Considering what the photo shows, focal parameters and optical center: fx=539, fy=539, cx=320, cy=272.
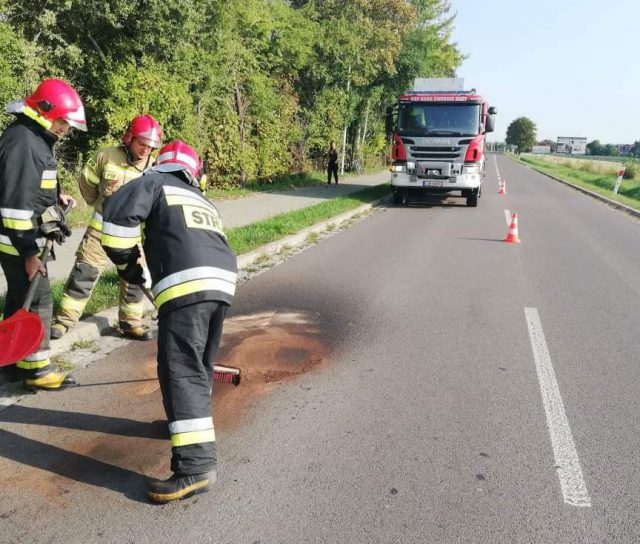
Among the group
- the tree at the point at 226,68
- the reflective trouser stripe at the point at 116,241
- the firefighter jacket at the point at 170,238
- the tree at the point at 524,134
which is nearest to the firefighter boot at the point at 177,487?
the firefighter jacket at the point at 170,238

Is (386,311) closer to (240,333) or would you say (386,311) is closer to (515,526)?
(240,333)

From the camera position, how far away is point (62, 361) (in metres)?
4.42

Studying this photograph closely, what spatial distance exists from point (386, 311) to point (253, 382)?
7.56 ft

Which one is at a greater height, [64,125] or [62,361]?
[64,125]

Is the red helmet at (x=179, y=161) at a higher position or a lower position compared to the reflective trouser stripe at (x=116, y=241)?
higher

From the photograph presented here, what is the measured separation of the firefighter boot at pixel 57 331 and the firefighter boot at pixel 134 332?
52cm

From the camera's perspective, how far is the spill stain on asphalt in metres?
3.01

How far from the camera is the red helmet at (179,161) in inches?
119

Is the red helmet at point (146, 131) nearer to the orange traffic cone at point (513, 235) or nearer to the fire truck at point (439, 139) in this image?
the orange traffic cone at point (513, 235)

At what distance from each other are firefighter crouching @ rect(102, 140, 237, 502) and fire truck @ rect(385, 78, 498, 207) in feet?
42.1

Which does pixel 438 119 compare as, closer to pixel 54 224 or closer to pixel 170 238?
pixel 54 224

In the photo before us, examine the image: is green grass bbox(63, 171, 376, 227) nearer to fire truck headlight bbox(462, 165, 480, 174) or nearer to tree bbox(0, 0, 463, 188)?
tree bbox(0, 0, 463, 188)

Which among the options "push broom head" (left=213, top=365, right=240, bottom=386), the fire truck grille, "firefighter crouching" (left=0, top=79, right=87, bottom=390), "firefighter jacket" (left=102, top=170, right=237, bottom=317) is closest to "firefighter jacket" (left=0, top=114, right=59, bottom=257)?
→ "firefighter crouching" (left=0, top=79, right=87, bottom=390)

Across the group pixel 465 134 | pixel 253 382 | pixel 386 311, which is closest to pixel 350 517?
pixel 253 382
